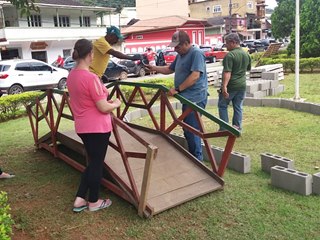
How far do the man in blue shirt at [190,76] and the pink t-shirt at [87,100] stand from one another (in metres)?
1.39

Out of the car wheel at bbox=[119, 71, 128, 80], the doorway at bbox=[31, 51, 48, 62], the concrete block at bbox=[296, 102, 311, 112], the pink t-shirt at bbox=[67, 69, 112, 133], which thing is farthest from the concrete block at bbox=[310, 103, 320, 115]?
the doorway at bbox=[31, 51, 48, 62]

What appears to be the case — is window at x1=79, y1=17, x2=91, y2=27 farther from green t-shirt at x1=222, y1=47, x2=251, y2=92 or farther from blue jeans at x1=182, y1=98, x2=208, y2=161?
blue jeans at x1=182, y1=98, x2=208, y2=161

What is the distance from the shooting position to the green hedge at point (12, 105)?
9.80m

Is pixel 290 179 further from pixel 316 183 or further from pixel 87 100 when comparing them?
A: pixel 87 100

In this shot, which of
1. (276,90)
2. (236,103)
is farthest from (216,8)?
(236,103)

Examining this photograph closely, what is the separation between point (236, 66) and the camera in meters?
6.04

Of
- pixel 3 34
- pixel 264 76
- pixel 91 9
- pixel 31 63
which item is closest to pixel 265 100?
pixel 264 76

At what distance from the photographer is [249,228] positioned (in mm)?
3336

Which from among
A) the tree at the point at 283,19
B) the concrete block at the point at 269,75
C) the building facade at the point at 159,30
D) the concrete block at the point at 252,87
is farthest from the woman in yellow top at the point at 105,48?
the building facade at the point at 159,30

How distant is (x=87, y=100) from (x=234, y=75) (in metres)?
3.33

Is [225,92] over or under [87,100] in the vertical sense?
under

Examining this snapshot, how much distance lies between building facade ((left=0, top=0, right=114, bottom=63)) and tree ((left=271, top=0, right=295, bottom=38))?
15.8 metres

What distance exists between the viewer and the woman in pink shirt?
3369 millimetres

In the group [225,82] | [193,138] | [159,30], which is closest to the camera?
[193,138]
